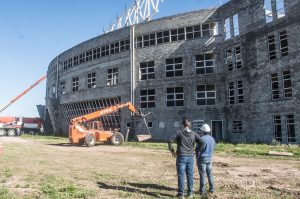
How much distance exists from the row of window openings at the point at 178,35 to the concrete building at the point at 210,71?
10 cm

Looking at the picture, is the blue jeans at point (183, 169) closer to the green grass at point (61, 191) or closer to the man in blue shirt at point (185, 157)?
the man in blue shirt at point (185, 157)

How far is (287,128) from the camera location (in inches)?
960

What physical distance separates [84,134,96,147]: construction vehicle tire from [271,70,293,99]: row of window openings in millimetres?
14474

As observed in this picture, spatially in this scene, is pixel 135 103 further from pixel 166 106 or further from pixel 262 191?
pixel 262 191

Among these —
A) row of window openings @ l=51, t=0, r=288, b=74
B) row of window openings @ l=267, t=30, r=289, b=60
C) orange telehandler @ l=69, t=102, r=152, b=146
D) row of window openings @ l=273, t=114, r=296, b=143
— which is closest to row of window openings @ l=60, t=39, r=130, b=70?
row of window openings @ l=51, t=0, r=288, b=74

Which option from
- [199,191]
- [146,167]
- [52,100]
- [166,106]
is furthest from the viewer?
[52,100]

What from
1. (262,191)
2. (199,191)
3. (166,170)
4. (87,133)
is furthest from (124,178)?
(87,133)

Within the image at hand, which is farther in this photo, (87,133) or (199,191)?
(87,133)

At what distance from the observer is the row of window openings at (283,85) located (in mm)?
24397

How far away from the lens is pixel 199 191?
8453 millimetres

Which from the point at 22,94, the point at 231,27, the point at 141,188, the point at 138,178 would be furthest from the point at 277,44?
the point at 22,94

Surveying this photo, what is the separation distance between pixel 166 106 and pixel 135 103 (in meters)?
3.52

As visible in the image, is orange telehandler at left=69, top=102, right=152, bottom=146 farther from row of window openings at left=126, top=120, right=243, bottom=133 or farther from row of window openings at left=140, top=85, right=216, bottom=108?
row of window openings at left=140, top=85, right=216, bottom=108

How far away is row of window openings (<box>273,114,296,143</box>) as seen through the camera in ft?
A: 78.8
